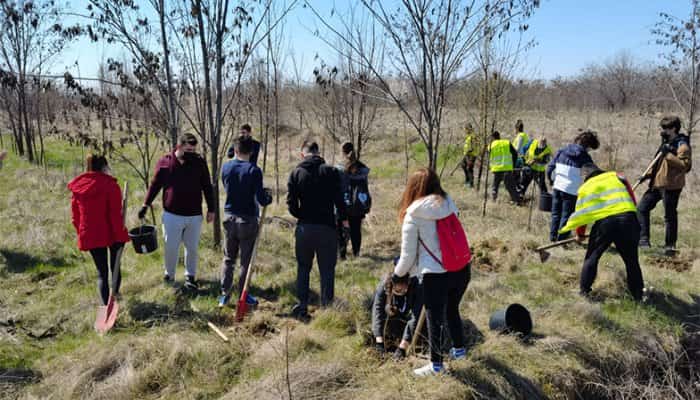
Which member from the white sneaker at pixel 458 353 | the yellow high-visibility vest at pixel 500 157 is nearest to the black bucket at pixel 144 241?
the white sneaker at pixel 458 353

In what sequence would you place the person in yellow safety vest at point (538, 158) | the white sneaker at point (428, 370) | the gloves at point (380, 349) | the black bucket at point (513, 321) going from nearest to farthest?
the white sneaker at point (428, 370), the gloves at point (380, 349), the black bucket at point (513, 321), the person in yellow safety vest at point (538, 158)

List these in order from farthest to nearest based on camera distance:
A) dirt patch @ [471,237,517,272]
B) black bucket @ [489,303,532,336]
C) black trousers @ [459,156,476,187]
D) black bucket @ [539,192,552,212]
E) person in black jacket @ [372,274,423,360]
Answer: black trousers @ [459,156,476,187], black bucket @ [539,192,552,212], dirt patch @ [471,237,517,272], black bucket @ [489,303,532,336], person in black jacket @ [372,274,423,360]

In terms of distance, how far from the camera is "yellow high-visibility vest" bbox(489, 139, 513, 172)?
31.2 feet

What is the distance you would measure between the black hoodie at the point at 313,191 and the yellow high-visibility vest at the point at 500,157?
6.17m

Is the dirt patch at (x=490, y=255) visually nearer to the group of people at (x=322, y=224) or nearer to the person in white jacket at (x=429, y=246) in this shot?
the group of people at (x=322, y=224)

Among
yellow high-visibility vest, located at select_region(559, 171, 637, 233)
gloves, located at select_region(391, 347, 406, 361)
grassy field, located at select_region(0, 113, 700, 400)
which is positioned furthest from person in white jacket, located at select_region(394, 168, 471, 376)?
yellow high-visibility vest, located at select_region(559, 171, 637, 233)

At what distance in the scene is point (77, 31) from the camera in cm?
543

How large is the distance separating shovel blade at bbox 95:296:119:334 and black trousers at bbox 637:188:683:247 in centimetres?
641

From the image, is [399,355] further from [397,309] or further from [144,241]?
[144,241]

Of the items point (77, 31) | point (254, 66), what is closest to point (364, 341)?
point (77, 31)

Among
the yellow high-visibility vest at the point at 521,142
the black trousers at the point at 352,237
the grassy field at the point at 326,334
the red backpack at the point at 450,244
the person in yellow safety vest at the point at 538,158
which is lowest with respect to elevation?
the grassy field at the point at 326,334

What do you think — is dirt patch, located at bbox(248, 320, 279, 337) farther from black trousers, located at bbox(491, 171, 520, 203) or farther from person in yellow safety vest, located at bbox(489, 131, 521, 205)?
black trousers, located at bbox(491, 171, 520, 203)

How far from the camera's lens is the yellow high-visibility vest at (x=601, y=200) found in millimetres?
4449

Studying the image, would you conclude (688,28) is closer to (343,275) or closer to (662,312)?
(662,312)
